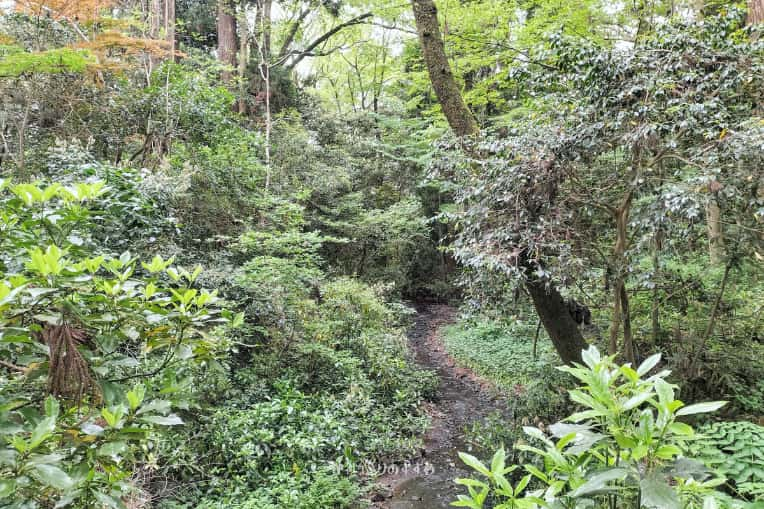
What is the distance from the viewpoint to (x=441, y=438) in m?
6.31

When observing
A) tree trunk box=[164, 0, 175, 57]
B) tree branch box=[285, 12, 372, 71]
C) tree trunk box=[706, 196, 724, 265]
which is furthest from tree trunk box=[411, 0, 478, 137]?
tree branch box=[285, 12, 372, 71]

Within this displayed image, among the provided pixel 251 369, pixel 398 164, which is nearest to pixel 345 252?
pixel 398 164

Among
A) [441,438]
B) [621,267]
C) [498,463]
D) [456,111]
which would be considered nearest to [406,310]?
[441,438]

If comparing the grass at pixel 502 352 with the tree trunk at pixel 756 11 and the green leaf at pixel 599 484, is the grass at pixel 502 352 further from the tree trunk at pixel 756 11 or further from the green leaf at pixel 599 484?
the green leaf at pixel 599 484

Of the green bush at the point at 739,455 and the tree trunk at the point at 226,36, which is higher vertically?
the tree trunk at the point at 226,36

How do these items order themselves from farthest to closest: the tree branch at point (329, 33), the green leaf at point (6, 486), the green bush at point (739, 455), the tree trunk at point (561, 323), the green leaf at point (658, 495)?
the tree branch at point (329, 33)
the tree trunk at point (561, 323)
the green bush at point (739, 455)
the green leaf at point (6, 486)
the green leaf at point (658, 495)

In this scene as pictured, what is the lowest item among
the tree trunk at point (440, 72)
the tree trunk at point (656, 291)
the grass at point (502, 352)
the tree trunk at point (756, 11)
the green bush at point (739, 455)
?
the grass at point (502, 352)

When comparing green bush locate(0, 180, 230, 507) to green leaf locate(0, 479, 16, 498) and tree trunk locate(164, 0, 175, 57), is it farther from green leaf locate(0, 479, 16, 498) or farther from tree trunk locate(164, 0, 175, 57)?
tree trunk locate(164, 0, 175, 57)

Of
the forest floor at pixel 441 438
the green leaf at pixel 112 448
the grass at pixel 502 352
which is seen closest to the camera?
the green leaf at pixel 112 448

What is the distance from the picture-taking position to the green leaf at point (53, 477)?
3.90ft

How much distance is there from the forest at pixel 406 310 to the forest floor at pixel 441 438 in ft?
0.17

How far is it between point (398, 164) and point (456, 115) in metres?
10.3

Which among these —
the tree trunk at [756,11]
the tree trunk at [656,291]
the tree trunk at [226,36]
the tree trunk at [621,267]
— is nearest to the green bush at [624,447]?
the tree trunk at [656,291]

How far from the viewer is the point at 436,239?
16922mm
